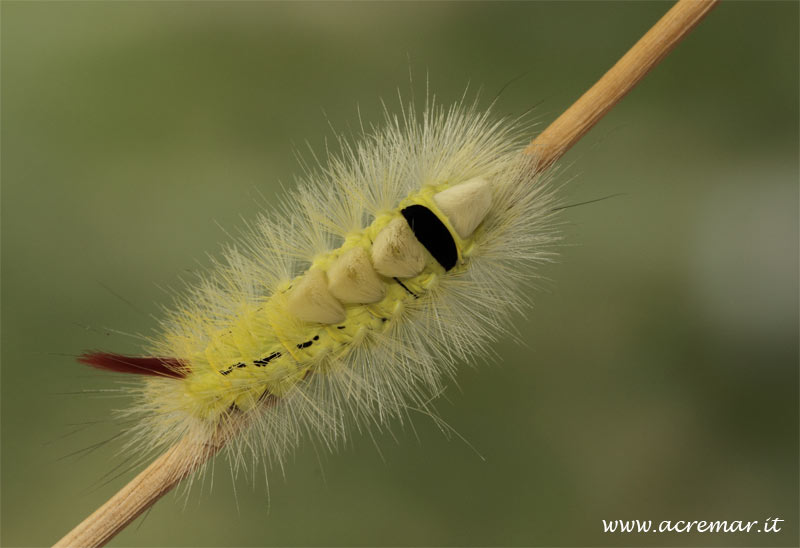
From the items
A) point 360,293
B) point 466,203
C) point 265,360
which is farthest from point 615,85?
point 265,360

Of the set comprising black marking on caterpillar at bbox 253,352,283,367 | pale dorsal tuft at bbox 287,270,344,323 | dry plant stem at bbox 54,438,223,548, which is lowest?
dry plant stem at bbox 54,438,223,548

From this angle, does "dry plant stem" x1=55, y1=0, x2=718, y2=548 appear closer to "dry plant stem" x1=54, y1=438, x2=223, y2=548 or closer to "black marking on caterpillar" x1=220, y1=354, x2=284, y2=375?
"dry plant stem" x1=54, y1=438, x2=223, y2=548

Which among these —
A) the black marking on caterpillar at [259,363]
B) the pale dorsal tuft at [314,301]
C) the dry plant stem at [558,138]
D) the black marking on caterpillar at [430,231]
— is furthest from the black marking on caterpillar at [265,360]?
the black marking on caterpillar at [430,231]

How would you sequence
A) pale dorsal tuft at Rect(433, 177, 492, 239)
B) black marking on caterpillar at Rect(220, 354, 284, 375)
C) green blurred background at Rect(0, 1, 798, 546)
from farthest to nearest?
1. green blurred background at Rect(0, 1, 798, 546)
2. black marking on caterpillar at Rect(220, 354, 284, 375)
3. pale dorsal tuft at Rect(433, 177, 492, 239)

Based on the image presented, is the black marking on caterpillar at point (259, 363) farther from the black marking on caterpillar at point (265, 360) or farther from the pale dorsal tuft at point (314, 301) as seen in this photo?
the pale dorsal tuft at point (314, 301)

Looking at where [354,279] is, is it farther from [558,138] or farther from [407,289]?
[558,138]

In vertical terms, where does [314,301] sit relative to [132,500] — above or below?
above

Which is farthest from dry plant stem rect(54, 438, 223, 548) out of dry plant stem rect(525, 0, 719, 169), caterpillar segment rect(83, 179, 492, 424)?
dry plant stem rect(525, 0, 719, 169)
